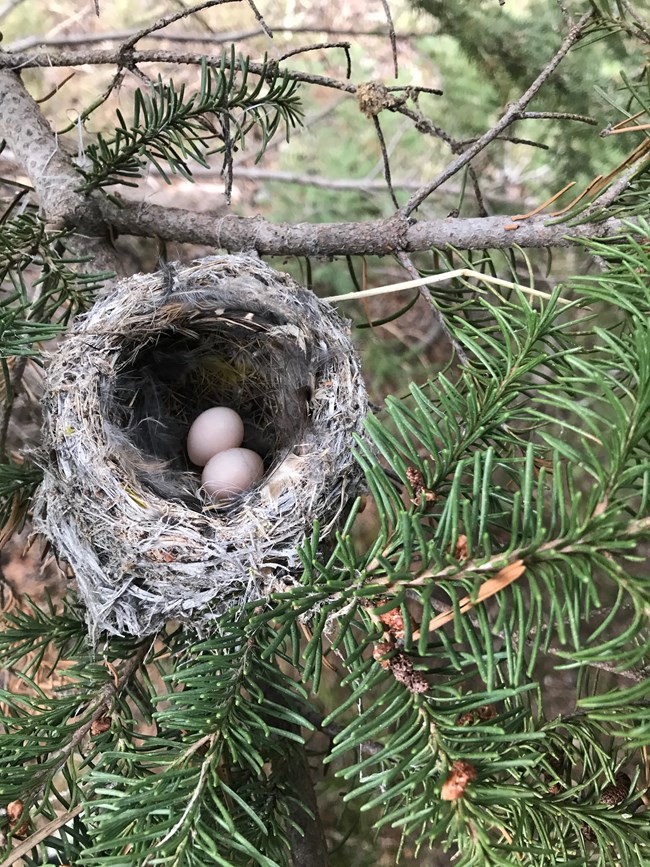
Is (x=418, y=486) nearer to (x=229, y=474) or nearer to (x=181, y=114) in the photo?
(x=181, y=114)

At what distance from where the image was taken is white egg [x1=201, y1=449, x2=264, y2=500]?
136 cm

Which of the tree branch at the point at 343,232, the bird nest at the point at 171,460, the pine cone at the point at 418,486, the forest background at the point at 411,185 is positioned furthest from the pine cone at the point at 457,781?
the tree branch at the point at 343,232

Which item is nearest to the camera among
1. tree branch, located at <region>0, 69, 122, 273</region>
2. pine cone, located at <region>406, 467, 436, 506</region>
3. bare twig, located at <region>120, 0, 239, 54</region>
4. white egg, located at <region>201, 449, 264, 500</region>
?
pine cone, located at <region>406, 467, 436, 506</region>

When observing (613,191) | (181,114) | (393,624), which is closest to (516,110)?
(613,191)

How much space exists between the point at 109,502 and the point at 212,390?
2.10 feet

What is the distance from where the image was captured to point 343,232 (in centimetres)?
98

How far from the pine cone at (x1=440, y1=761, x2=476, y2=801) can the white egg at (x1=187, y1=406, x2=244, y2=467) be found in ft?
3.41

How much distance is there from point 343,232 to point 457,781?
76 centimetres

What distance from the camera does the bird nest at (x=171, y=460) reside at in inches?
35.7

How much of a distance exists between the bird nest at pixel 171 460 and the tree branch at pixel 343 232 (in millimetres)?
47

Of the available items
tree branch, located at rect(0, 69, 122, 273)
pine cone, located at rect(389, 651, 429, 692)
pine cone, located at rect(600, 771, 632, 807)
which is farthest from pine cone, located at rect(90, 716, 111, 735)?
tree branch, located at rect(0, 69, 122, 273)

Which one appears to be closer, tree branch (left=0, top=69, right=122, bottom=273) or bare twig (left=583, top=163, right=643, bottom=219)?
bare twig (left=583, top=163, right=643, bottom=219)

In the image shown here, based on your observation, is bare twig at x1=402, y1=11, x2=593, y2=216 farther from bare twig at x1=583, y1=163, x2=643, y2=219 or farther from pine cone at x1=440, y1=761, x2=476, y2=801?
pine cone at x1=440, y1=761, x2=476, y2=801

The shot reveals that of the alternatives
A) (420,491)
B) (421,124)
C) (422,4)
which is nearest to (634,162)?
(421,124)
